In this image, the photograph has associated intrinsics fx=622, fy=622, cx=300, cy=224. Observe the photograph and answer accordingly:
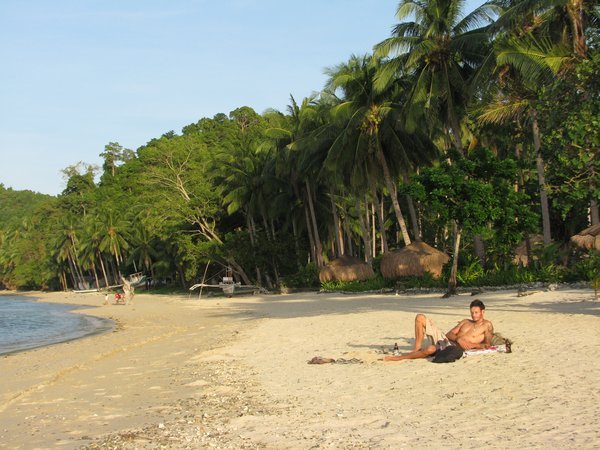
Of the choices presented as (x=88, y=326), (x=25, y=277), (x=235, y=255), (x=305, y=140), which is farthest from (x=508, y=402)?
(x=25, y=277)

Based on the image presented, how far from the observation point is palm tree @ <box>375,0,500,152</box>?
24.6 m

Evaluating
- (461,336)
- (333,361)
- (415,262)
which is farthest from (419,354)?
(415,262)

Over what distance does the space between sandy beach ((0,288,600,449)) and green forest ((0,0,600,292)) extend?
3.64m

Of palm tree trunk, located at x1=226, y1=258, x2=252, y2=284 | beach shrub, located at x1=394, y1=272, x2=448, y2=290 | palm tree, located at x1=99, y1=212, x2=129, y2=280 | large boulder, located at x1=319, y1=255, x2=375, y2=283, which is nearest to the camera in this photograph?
beach shrub, located at x1=394, y1=272, x2=448, y2=290

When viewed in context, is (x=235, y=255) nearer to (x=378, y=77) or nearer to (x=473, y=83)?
(x=378, y=77)

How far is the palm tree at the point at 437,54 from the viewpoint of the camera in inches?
967

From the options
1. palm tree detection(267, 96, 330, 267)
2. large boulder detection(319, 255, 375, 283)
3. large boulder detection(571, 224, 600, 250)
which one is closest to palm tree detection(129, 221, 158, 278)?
palm tree detection(267, 96, 330, 267)

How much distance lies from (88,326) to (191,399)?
58.0 ft

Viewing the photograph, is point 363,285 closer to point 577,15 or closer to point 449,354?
point 577,15

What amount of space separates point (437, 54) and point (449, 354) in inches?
741

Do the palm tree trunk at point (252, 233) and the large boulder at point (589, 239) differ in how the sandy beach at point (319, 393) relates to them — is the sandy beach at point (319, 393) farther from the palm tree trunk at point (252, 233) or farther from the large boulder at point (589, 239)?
the palm tree trunk at point (252, 233)

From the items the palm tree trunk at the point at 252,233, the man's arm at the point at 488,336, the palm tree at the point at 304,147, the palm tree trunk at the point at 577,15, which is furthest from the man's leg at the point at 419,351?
the palm tree trunk at the point at 252,233

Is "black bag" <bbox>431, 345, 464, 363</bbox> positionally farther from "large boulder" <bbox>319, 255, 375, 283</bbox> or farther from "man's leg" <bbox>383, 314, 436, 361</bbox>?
"large boulder" <bbox>319, 255, 375, 283</bbox>

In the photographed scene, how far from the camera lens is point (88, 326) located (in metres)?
24.3
